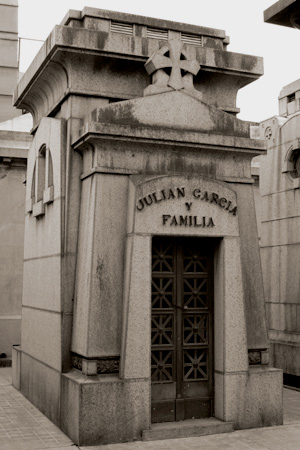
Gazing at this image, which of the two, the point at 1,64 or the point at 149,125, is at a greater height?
the point at 1,64

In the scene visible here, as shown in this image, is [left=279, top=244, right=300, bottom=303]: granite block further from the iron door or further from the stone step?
the stone step

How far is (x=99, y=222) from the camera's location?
834 cm

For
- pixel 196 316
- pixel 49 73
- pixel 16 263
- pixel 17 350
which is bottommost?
pixel 17 350

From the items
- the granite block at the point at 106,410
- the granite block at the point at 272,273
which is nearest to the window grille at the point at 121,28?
the granite block at the point at 106,410

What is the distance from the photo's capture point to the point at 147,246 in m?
8.31

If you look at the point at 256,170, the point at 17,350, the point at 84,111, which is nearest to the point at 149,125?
the point at 84,111

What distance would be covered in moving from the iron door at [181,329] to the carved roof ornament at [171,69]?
2.31 m

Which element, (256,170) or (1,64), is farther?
(1,64)

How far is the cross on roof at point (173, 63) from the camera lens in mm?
9031

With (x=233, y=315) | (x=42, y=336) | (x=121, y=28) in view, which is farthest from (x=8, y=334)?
(x=121, y=28)

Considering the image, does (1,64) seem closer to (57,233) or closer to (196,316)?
(57,233)

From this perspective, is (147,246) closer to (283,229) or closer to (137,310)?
(137,310)

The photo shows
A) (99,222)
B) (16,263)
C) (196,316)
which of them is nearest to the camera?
(99,222)

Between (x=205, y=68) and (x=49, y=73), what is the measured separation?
2495 mm
